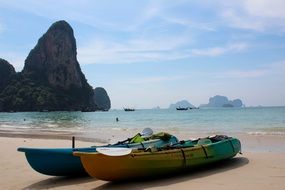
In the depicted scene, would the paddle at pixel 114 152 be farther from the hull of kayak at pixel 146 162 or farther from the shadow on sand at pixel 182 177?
the shadow on sand at pixel 182 177

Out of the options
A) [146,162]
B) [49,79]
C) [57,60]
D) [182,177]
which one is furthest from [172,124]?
[57,60]

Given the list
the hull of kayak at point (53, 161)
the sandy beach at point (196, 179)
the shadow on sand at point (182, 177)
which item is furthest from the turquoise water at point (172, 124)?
the hull of kayak at point (53, 161)

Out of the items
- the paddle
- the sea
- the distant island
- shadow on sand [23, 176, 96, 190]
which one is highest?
the distant island

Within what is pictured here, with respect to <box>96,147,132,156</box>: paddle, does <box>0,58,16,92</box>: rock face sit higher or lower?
higher

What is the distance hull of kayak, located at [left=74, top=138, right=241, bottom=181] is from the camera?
8.52 m

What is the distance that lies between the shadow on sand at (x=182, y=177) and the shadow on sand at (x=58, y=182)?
937 mm

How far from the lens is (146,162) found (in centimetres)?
922

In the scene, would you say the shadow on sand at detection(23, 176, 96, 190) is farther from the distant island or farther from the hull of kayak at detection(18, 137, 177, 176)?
the distant island

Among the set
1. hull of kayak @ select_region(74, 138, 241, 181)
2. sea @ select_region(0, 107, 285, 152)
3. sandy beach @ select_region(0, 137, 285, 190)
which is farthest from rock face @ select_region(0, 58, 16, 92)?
hull of kayak @ select_region(74, 138, 241, 181)

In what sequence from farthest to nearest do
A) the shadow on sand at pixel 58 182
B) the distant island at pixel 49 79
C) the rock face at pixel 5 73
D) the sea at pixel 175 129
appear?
the rock face at pixel 5 73
the distant island at pixel 49 79
the sea at pixel 175 129
the shadow on sand at pixel 58 182

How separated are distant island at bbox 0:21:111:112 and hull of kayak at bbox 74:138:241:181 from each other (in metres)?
131

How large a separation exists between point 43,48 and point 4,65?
16.6 meters

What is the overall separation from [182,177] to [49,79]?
139874mm

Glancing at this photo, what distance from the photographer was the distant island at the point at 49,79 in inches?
5512
